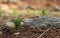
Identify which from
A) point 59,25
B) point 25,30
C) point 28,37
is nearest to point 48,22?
point 59,25

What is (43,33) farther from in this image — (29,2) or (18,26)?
(29,2)

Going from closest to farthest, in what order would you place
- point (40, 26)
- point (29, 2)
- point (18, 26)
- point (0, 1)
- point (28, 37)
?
1. point (28, 37)
2. point (18, 26)
3. point (40, 26)
4. point (0, 1)
5. point (29, 2)

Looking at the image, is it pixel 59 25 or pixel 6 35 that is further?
pixel 59 25

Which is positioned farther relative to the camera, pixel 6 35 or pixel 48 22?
pixel 48 22

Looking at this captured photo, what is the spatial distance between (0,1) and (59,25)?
719cm

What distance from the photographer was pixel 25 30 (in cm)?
298

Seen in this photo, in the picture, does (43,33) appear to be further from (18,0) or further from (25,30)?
(18,0)

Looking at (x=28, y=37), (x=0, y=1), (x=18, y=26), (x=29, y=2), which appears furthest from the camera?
(x=29, y=2)

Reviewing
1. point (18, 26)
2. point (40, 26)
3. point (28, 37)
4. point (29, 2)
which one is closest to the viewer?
point (28, 37)

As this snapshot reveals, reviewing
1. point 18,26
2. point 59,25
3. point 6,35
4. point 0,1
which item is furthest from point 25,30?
point 0,1

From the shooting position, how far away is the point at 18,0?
10.7 meters

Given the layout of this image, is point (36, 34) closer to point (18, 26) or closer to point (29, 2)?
point (18, 26)

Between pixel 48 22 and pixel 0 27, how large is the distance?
28.1 inches

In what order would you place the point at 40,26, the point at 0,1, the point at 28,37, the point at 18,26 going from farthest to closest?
the point at 0,1, the point at 40,26, the point at 18,26, the point at 28,37
